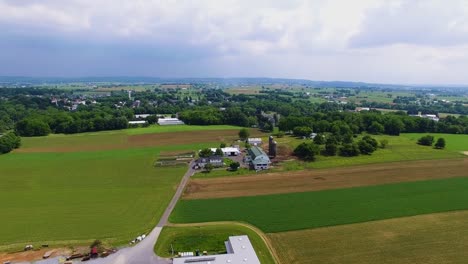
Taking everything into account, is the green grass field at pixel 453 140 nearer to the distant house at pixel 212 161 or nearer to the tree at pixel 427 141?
the tree at pixel 427 141

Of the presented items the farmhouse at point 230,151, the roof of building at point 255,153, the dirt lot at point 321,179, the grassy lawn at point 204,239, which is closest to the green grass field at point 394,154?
the dirt lot at point 321,179

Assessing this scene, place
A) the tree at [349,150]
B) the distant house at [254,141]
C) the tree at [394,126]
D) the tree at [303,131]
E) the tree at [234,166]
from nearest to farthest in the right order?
the tree at [234,166] → the tree at [349,150] → the distant house at [254,141] → the tree at [303,131] → the tree at [394,126]

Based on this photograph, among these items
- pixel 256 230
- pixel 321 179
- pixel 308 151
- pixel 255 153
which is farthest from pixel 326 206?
pixel 308 151

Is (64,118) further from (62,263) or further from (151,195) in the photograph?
(62,263)

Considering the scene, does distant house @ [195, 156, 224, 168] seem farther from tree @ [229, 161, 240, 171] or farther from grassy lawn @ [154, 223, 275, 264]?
grassy lawn @ [154, 223, 275, 264]

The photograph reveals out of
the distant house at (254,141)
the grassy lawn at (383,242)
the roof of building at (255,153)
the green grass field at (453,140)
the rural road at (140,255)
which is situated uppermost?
the roof of building at (255,153)

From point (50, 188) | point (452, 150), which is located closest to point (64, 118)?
point (50, 188)
